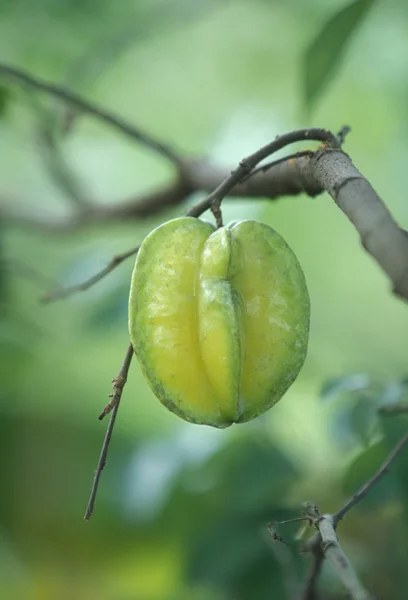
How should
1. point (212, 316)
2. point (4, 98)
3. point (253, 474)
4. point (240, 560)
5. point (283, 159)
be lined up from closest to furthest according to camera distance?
point (212, 316) → point (283, 159) → point (240, 560) → point (253, 474) → point (4, 98)

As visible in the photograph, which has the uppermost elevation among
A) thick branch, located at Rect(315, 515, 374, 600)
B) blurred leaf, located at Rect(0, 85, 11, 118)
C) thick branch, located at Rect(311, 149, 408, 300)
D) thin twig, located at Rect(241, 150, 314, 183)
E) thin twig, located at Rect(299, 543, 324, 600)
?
blurred leaf, located at Rect(0, 85, 11, 118)

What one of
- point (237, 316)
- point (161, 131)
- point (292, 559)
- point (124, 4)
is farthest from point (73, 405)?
point (237, 316)

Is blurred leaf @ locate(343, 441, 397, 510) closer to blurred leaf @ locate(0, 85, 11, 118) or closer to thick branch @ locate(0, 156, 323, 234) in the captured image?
thick branch @ locate(0, 156, 323, 234)

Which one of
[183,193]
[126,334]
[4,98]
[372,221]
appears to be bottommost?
[372,221]

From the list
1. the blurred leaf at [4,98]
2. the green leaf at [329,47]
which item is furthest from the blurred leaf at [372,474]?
the blurred leaf at [4,98]

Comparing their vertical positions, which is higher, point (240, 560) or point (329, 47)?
point (329, 47)

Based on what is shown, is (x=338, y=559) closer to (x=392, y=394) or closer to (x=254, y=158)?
(x=254, y=158)

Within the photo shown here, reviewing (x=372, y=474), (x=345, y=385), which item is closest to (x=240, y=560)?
(x=372, y=474)

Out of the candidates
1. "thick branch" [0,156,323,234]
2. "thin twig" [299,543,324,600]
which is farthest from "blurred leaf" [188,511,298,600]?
"thick branch" [0,156,323,234]
